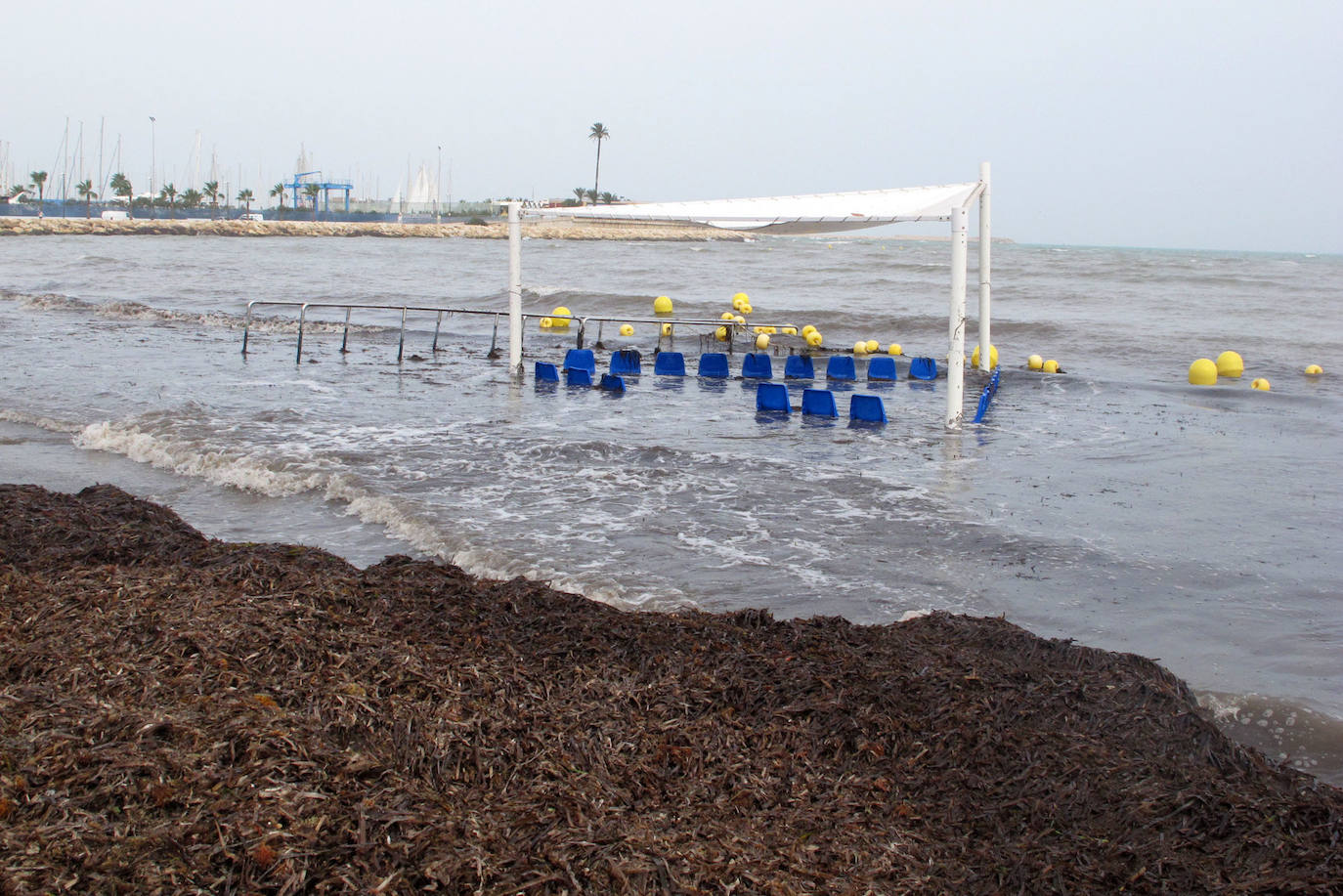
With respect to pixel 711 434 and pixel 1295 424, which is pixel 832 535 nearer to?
pixel 711 434

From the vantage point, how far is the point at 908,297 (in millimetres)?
37469

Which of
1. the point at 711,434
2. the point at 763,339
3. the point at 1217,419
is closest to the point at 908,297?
the point at 763,339

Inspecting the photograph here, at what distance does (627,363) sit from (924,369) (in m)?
5.19

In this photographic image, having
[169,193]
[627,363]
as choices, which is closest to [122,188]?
[169,193]

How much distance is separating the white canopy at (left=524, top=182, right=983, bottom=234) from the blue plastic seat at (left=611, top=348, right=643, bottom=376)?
3660 mm

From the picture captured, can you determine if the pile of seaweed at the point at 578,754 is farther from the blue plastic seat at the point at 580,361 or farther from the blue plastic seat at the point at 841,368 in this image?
the blue plastic seat at the point at 841,368

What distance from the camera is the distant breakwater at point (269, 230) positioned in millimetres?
77938

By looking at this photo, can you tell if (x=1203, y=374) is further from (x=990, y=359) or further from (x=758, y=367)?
(x=758, y=367)

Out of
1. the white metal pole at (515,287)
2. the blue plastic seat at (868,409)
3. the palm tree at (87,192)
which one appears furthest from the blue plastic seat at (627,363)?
the palm tree at (87,192)

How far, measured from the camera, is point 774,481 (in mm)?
9758

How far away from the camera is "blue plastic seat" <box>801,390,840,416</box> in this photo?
44.3 feet

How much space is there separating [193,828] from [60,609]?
2210 mm

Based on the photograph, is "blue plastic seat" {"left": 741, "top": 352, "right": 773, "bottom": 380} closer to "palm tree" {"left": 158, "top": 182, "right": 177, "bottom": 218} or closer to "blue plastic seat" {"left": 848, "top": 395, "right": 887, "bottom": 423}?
"blue plastic seat" {"left": 848, "top": 395, "right": 887, "bottom": 423}

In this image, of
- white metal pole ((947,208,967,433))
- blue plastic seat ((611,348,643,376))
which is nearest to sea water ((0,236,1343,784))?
blue plastic seat ((611,348,643,376))
